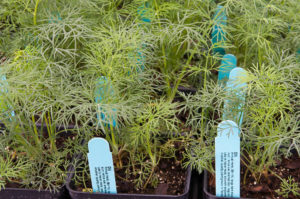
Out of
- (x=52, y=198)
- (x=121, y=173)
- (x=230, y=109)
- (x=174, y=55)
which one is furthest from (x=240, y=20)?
(x=52, y=198)

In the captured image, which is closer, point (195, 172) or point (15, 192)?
point (15, 192)

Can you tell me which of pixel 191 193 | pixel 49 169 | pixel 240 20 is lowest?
pixel 191 193

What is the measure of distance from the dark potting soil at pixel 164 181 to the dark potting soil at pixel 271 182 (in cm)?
11

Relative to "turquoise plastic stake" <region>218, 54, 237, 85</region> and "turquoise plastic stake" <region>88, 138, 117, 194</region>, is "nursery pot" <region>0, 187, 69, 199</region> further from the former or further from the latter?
"turquoise plastic stake" <region>218, 54, 237, 85</region>

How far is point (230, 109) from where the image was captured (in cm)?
115

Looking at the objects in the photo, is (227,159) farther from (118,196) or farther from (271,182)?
(118,196)

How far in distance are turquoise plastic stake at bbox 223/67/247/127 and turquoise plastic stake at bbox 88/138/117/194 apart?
1.38 ft

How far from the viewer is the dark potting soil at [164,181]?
3.94ft

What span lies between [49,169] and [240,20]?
1048mm

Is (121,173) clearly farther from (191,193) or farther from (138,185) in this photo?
(191,193)

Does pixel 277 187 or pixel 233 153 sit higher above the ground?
pixel 233 153

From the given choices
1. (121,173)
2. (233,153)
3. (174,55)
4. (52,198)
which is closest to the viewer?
(233,153)

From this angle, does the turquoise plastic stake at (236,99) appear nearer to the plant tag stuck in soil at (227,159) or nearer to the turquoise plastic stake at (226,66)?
the plant tag stuck in soil at (227,159)

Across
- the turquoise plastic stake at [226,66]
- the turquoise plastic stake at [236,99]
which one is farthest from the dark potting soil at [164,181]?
the turquoise plastic stake at [226,66]
